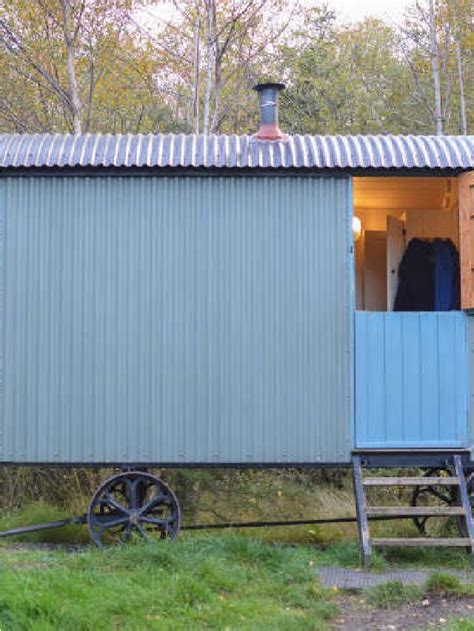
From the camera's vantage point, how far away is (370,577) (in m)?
7.52

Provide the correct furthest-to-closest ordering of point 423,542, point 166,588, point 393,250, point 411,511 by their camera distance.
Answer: point 393,250 → point 411,511 → point 423,542 → point 166,588

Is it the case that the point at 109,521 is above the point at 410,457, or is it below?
below

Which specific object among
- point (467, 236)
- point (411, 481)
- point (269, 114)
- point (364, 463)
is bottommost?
point (411, 481)

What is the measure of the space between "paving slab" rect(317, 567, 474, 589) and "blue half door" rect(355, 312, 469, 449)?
122cm

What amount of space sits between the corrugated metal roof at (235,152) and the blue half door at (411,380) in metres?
1.48

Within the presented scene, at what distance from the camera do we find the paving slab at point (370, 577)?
23.8 ft

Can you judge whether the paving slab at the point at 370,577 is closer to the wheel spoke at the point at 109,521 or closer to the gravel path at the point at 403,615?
the gravel path at the point at 403,615

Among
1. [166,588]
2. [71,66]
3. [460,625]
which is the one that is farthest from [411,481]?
[71,66]

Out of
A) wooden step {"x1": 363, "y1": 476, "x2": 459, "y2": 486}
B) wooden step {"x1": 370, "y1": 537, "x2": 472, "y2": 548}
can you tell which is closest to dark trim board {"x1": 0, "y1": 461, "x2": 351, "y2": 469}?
wooden step {"x1": 363, "y1": 476, "x2": 459, "y2": 486}

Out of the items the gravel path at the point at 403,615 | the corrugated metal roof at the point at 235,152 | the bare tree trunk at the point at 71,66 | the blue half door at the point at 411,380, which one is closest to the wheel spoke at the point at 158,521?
the blue half door at the point at 411,380

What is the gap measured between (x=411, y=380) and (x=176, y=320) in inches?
90.8

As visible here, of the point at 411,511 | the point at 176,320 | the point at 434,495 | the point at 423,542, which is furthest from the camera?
the point at 434,495

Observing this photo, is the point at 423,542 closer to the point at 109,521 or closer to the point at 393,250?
the point at 109,521

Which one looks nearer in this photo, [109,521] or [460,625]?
[460,625]
